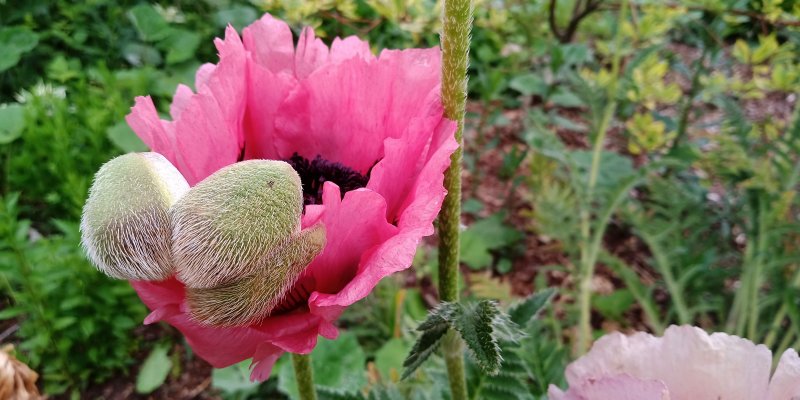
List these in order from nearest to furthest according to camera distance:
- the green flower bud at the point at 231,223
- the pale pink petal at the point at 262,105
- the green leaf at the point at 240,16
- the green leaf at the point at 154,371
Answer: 1. the green flower bud at the point at 231,223
2. the pale pink petal at the point at 262,105
3. the green leaf at the point at 154,371
4. the green leaf at the point at 240,16

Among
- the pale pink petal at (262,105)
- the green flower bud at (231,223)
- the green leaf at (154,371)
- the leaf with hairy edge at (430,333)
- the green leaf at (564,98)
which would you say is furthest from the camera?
the green leaf at (564,98)

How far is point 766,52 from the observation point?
1310 millimetres

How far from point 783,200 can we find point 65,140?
5.18 feet

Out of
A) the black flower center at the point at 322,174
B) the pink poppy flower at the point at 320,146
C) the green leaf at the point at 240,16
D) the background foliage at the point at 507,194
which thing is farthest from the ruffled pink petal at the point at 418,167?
the green leaf at the point at 240,16

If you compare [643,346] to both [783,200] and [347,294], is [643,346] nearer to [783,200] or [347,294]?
[347,294]

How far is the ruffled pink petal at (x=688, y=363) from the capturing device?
0.48 m

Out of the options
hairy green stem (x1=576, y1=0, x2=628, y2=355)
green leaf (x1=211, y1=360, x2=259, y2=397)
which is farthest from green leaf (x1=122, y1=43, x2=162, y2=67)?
hairy green stem (x1=576, y1=0, x2=628, y2=355)

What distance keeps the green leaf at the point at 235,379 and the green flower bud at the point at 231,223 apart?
3.29ft

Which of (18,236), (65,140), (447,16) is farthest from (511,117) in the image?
(447,16)

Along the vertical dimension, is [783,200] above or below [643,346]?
below

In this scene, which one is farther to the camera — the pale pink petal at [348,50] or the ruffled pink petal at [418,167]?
the pale pink petal at [348,50]

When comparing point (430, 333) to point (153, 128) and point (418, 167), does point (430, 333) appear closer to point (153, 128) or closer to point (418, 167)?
point (418, 167)

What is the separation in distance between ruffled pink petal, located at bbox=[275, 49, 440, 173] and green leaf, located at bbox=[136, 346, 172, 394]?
1051mm

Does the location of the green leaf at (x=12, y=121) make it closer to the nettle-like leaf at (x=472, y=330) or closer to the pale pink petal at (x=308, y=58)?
the pale pink petal at (x=308, y=58)
